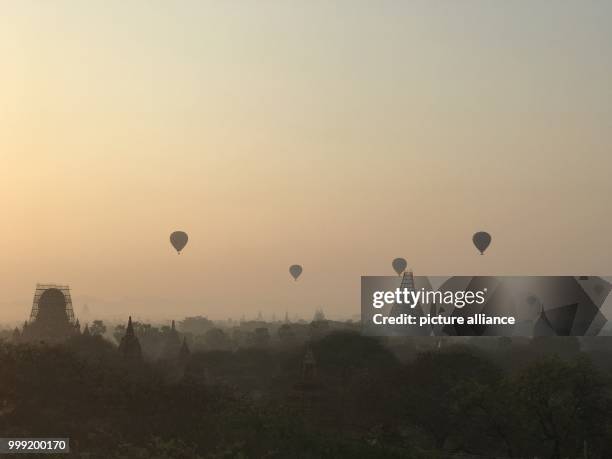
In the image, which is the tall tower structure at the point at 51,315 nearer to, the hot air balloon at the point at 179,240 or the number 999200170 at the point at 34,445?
the hot air balloon at the point at 179,240

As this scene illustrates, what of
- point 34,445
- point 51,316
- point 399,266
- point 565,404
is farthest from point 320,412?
point 399,266

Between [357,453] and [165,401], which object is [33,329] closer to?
[165,401]

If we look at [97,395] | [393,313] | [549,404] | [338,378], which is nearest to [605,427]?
[549,404]

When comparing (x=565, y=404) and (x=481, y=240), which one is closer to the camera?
(x=565, y=404)

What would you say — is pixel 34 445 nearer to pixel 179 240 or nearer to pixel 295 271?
pixel 179 240

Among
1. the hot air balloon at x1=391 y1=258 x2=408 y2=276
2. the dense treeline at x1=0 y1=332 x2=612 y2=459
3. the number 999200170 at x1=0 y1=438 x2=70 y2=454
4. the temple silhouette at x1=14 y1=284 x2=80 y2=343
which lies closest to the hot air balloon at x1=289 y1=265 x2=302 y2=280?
the hot air balloon at x1=391 y1=258 x2=408 y2=276

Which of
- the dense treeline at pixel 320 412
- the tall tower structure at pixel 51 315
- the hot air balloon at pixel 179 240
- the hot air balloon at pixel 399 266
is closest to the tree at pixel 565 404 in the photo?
the dense treeline at pixel 320 412

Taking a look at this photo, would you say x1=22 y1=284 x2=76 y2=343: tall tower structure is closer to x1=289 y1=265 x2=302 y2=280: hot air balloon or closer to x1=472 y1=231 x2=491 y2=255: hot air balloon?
x1=289 y1=265 x2=302 y2=280: hot air balloon
